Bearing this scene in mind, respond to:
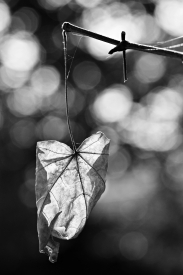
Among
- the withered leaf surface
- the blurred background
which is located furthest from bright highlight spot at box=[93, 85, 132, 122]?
the withered leaf surface

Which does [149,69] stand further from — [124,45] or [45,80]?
[124,45]

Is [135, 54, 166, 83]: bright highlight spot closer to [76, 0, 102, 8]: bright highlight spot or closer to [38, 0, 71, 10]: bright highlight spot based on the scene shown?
[76, 0, 102, 8]: bright highlight spot

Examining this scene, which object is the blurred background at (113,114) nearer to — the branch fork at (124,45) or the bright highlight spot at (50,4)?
the bright highlight spot at (50,4)

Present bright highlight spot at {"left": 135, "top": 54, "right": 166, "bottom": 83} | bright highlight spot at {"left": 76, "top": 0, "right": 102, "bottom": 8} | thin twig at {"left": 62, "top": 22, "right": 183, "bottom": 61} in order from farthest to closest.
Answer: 1. bright highlight spot at {"left": 135, "top": 54, "right": 166, "bottom": 83}
2. bright highlight spot at {"left": 76, "top": 0, "right": 102, "bottom": 8}
3. thin twig at {"left": 62, "top": 22, "right": 183, "bottom": 61}

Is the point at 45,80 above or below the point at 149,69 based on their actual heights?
below

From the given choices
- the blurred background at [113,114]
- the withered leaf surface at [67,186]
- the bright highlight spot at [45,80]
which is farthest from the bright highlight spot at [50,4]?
the withered leaf surface at [67,186]

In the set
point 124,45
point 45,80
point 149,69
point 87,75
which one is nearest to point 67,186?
point 124,45

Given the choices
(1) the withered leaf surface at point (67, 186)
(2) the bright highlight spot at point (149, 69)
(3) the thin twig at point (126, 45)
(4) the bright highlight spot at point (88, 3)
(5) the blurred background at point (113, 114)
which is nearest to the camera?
(3) the thin twig at point (126, 45)
